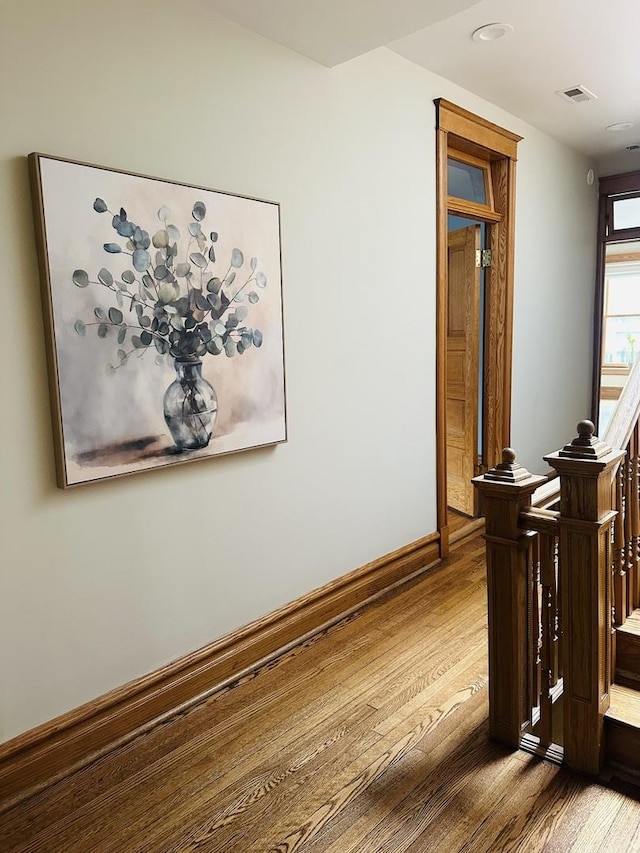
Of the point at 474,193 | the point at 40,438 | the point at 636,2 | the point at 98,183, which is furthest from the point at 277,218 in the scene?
the point at 474,193

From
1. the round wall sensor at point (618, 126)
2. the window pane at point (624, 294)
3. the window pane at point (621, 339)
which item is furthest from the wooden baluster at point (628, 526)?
the window pane at point (624, 294)

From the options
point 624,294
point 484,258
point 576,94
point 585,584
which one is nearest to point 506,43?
point 576,94

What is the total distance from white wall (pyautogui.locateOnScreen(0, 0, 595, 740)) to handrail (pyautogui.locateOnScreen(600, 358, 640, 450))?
1.19 m

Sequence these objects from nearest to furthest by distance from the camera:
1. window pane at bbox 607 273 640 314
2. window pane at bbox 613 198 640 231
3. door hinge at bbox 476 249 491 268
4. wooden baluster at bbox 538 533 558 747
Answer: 1. wooden baluster at bbox 538 533 558 747
2. door hinge at bbox 476 249 491 268
3. window pane at bbox 613 198 640 231
4. window pane at bbox 607 273 640 314

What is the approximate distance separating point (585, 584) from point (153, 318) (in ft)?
5.26

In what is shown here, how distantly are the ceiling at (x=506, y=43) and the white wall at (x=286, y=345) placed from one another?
0.39 ft

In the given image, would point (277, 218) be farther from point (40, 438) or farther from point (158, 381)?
point (40, 438)

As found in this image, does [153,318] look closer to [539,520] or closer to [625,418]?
[539,520]

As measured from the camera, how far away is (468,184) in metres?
4.09

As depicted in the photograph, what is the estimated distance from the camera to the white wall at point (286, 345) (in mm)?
1854

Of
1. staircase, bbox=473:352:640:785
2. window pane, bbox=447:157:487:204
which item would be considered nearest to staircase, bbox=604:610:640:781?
staircase, bbox=473:352:640:785

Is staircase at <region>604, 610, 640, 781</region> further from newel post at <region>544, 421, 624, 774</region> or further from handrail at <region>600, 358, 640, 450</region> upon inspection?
handrail at <region>600, 358, 640, 450</region>

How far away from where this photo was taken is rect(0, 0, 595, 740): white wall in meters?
1.85

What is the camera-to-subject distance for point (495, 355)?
4.24 metres
